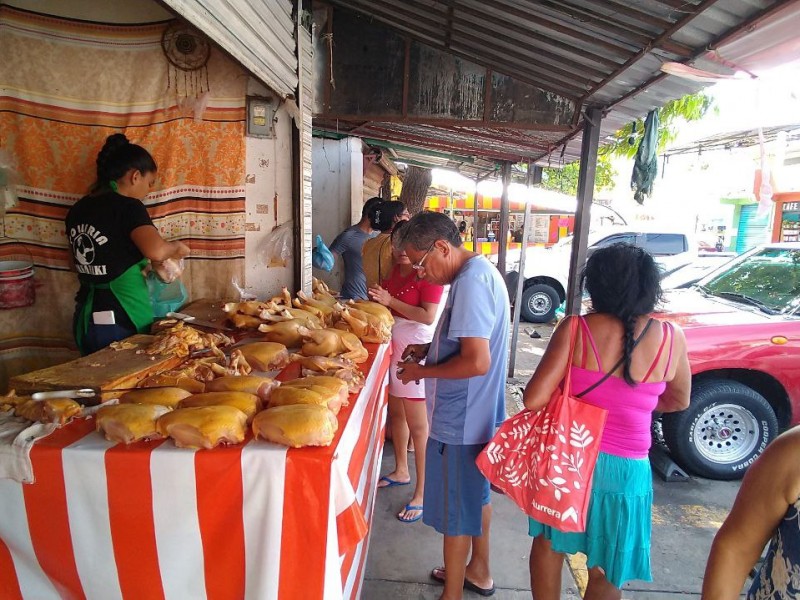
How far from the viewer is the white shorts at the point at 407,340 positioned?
11.1ft

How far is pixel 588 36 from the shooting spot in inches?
112

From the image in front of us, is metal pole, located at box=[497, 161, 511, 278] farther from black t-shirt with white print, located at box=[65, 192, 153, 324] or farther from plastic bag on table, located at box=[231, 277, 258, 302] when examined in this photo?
black t-shirt with white print, located at box=[65, 192, 153, 324]

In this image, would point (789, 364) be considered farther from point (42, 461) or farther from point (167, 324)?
point (42, 461)

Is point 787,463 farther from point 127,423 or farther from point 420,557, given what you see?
point 420,557

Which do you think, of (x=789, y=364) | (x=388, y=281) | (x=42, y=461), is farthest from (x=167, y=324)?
(x=789, y=364)

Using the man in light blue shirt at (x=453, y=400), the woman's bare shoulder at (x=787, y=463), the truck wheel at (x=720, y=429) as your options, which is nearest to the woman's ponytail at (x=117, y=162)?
the man in light blue shirt at (x=453, y=400)

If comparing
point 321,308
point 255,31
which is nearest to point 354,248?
point 321,308

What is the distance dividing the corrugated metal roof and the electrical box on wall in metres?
1.21

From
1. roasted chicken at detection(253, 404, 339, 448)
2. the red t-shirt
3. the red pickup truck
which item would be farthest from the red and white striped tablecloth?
the red pickup truck

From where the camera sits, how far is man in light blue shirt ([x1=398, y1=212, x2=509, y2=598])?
87.4 inches

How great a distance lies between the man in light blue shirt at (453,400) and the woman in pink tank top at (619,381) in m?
0.33

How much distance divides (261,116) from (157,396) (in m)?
2.54

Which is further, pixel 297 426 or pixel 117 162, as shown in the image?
pixel 117 162

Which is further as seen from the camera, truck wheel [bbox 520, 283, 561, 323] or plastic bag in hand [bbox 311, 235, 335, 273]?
truck wheel [bbox 520, 283, 561, 323]
